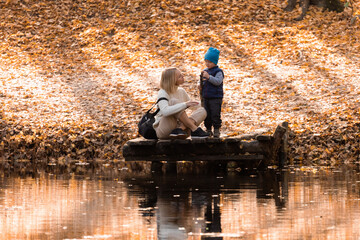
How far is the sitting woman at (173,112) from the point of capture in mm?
10938

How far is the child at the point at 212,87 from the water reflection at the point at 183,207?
1.23 m

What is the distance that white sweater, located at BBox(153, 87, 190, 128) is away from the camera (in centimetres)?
1082

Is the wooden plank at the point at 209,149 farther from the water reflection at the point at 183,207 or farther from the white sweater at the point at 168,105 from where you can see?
the water reflection at the point at 183,207

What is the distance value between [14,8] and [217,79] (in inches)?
631

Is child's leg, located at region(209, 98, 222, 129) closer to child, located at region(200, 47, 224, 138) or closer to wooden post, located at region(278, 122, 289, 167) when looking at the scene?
child, located at region(200, 47, 224, 138)

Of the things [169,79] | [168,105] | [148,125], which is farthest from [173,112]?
[148,125]

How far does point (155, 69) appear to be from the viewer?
20.1 meters

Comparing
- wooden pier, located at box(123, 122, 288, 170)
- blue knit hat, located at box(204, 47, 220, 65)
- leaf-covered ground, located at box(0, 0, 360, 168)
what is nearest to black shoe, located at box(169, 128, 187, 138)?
wooden pier, located at box(123, 122, 288, 170)

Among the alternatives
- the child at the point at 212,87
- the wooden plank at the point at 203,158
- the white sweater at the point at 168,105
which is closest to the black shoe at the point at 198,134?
the child at the point at 212,87

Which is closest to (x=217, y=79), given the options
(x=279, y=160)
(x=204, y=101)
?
(x=204, y=101)

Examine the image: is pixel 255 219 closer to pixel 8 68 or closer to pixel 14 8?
pixel 8 68

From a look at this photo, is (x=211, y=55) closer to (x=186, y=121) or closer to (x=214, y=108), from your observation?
(x=214, y=108)

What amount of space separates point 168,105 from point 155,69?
9.16m

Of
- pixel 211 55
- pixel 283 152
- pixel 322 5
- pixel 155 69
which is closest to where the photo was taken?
pixel 211 55
